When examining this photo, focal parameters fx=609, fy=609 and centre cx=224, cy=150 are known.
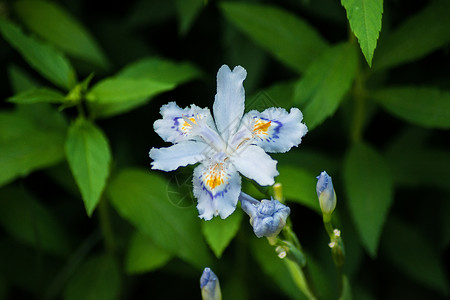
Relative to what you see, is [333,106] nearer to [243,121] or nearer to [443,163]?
[243,121]

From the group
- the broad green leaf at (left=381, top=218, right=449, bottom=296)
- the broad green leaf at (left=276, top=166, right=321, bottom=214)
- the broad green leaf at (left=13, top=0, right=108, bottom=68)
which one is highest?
the broad green leaf at (left=13, top=0, right=108, bottom=68)

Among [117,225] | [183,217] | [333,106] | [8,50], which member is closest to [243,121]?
[333,106]

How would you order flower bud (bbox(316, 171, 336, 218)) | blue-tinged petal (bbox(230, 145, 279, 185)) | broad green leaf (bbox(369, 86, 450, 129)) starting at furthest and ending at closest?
broad green leaf (bbox(369, 86, 450, 129)), flower bud (bbox(316, 171, 336, 218)), blue-tinged petal (bbox(230, 145, 279, 185))

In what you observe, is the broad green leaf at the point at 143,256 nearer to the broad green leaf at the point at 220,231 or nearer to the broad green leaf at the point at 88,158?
the broad green leaf at the point at 220,231

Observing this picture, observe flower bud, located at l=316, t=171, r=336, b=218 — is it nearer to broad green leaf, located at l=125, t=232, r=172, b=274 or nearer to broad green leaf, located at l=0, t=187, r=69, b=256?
broad green leaf, located at l=125, t=232, r=172, b=274

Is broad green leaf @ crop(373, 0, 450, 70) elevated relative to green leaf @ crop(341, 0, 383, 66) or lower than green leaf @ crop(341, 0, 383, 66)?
lower

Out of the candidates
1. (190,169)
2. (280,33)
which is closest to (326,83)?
(280,33)

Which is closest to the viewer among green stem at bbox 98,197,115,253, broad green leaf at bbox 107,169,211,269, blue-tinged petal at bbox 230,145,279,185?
blue-tinged petal at bbox 230,145,279,185

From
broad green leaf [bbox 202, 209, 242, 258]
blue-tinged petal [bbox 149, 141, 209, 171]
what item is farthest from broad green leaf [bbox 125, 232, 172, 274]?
blue-tinged petal [bbox 149, 141, 209, 171]
